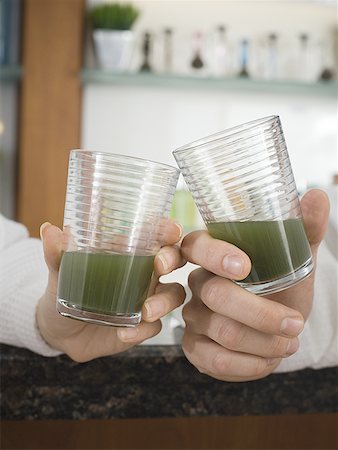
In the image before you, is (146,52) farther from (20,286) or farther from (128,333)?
(128,333)

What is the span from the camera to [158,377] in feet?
2.73

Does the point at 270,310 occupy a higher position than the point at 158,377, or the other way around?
the point at 270,310

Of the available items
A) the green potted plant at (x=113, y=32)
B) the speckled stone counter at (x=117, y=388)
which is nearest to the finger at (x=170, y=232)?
the speckled stone counter at (x=117, y=388)

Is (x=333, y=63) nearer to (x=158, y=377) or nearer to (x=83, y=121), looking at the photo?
(x=83, y=121)

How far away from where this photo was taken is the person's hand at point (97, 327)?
26.3 inches

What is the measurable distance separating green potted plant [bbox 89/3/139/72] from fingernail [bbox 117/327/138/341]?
2656 millimetres

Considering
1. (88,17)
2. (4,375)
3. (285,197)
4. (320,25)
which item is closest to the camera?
(285,197)

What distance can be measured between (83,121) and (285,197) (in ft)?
9.35

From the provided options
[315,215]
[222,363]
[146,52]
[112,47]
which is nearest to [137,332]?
[222,363]

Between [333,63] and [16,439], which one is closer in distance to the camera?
[16,439]

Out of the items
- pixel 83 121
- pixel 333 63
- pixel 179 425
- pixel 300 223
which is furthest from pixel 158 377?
pixel 333 63

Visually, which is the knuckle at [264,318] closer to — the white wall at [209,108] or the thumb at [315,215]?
the thumb at [315,215]

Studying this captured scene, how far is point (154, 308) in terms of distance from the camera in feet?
2.20

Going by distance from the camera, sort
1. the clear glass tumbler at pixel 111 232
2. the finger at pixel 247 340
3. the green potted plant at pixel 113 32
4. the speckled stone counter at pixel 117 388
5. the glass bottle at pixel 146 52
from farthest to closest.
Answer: the glass bottle at pixel 146 52 → the green potted plant at pixel 113 32 → the speckled stone counter at pixel 117 388 → the finger at pixel 247 340 → the clear glass tumbler at pixel 111 232
